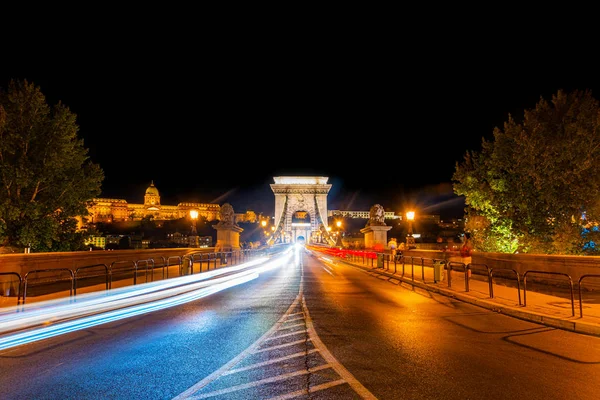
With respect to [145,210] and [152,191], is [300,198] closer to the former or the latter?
[145,210]

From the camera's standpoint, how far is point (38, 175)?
2117cm

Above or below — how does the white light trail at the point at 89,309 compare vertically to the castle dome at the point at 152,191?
below

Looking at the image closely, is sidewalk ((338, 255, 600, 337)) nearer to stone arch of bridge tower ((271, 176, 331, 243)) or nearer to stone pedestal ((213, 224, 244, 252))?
stone pedestal ((213, 224, 244, 252))

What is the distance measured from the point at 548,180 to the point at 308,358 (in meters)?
16.5

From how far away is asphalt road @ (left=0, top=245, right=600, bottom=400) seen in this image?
198 inches

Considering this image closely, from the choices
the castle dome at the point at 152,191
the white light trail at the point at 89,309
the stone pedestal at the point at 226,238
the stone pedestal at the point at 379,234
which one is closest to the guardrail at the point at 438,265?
the stone pedestal at the point at 379,234

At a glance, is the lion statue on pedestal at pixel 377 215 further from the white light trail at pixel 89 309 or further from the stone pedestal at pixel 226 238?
the white light trail at pixel 89 309

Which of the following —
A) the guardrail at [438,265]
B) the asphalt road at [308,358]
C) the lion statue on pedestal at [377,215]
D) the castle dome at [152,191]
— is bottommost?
the asphalt road at [308,358]

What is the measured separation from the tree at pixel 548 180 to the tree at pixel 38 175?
19.9m

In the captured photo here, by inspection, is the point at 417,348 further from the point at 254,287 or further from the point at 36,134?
the point at 36,134

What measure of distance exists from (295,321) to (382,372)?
385 centimetres

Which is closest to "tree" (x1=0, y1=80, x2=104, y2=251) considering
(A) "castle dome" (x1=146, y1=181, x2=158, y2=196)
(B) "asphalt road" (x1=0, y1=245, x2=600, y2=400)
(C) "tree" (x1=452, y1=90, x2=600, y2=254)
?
(B) "asphalt road" (x1=0, y1=245, x2=600, y2=400)

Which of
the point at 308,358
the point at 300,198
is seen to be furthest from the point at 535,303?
the point at 300,198

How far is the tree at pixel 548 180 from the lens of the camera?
18.6m
